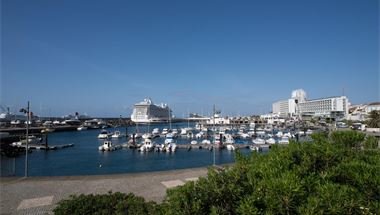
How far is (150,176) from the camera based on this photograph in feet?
49.0

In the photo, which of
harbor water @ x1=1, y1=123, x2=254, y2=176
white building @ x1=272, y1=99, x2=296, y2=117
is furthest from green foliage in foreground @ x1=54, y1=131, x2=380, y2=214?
white building @ x1=272, y1=99, x2=296, y2=117

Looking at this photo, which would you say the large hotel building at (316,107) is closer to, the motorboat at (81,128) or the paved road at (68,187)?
the motorboat at (81,128)

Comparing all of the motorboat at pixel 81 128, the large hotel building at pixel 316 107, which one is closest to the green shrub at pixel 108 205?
the large hotel building at pixel 316 107

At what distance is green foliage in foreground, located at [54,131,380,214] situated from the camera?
288 cm

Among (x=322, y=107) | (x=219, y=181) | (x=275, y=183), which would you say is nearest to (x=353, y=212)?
(x=275, y=183)

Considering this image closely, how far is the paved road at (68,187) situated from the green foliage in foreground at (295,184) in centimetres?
755

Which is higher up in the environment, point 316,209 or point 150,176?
point 316,209

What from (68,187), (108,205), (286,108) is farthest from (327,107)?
(108,205)

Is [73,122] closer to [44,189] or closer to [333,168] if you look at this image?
[44,189]

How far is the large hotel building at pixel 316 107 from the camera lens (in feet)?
350

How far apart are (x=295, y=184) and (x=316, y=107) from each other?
5332 inches

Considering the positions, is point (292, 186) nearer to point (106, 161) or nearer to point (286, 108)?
point (106, 161)

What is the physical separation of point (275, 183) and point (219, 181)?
38.9 inches

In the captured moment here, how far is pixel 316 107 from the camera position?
415 ft
